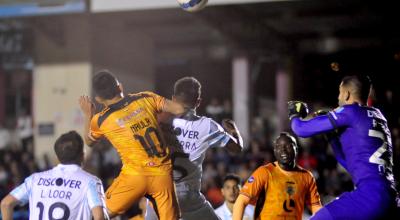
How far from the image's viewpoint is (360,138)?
4.96 metres

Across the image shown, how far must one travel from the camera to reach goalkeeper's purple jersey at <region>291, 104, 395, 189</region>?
4926 mm

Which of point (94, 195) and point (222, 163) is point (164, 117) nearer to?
Result: point (94, 195)

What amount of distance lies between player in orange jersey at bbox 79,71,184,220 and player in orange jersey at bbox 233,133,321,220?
66 cm

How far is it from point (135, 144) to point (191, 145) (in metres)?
0.59

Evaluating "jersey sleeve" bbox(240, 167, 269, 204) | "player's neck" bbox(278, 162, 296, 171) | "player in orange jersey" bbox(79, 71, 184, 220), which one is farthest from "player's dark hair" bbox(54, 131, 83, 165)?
"player's neck" bbox(278, 162, 296, 171)

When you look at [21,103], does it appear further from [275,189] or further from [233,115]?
[275,189]

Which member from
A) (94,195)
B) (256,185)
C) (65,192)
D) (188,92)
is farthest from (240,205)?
(65,192)

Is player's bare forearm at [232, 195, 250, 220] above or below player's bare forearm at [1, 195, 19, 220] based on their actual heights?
below

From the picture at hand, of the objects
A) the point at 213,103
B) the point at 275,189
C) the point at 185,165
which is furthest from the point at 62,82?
the point at 275,189

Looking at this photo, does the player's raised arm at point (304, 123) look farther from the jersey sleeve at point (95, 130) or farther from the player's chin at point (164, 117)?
the jersey sleeve at point (95, 130)

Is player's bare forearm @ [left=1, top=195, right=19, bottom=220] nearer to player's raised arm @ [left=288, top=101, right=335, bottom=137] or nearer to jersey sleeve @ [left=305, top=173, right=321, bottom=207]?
player's raised arm @ [left=288, top=101, right=335, bottom=137]

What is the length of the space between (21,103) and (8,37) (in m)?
2.73

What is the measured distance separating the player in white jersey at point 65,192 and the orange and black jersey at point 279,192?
1.44m

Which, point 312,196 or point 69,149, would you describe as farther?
point 312,196
